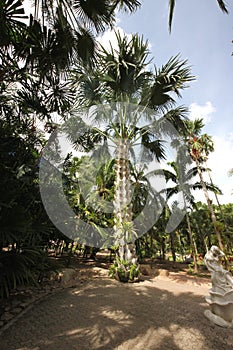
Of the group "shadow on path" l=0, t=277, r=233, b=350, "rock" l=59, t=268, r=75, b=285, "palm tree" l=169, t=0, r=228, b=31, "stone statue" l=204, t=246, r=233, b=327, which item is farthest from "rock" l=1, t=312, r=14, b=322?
"palm tree" l=169, t=0, r=228, b=31

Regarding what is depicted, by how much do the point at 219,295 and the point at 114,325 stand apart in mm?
1977

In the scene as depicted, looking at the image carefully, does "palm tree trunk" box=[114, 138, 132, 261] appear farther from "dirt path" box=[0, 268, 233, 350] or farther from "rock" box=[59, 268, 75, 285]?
"dirt path" box=[0, 268, 233, 350]

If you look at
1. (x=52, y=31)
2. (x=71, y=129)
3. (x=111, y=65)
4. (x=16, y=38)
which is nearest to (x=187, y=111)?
(x=111, y=65)

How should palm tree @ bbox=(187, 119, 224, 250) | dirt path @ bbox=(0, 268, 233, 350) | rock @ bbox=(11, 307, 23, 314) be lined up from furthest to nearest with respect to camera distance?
palm tree @ bbox=(187, 119, 224, 250) → rock @ bbox=(11, 307, 23, 314) → dirt path @ bbox=(0, 268, 233, 350)

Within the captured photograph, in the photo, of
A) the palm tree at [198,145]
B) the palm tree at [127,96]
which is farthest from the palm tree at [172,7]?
the palm tree at [198,145]

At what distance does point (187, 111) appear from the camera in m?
7.42

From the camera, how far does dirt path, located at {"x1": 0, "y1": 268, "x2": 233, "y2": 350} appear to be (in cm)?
260

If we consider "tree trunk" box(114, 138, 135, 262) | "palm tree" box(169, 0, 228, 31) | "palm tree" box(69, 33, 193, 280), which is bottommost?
"tree trunk" box(114, 138, 135, 262)

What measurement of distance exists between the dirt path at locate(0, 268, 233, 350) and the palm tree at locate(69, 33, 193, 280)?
8.63 ft

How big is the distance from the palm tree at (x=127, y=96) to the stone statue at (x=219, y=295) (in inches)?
125

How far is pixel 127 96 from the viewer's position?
7.47m

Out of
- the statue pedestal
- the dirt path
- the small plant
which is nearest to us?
the dirt path

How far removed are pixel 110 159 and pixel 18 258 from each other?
6.83 metres

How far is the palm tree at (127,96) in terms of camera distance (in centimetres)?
684
